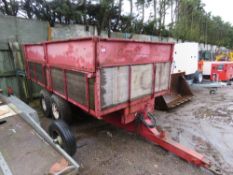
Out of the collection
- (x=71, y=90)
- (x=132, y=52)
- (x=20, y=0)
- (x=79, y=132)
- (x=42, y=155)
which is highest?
(x=20, y=0)

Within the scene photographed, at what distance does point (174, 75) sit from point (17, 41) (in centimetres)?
521

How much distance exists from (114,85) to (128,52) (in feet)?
1.84

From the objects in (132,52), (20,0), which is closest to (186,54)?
(132,52)

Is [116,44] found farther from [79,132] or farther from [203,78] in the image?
[203,78]

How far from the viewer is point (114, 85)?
8.35 ft

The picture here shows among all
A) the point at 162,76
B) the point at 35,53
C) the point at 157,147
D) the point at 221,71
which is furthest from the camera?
the point at 221,71

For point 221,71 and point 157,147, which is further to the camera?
point 221,71

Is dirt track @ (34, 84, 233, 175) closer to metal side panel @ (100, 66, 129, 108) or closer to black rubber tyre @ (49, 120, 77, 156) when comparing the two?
black rubber tyre @ (49, 120, 77, 156)

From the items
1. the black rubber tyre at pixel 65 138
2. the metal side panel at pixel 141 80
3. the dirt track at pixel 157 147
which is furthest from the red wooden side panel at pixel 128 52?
the dirt track at pixel 157 147

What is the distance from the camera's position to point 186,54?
24.9ft

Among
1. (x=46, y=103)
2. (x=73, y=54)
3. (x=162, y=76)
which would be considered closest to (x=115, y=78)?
(x=73, y=54)

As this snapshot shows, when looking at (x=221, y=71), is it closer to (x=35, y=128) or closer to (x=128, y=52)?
(x=128, y=52)

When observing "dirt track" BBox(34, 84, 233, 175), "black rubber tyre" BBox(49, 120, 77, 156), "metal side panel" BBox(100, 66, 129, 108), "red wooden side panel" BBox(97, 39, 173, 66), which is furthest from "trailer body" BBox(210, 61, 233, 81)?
"black rubber tyre" BBox(49, 120, 77, 156)

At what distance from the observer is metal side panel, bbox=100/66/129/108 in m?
2.41
